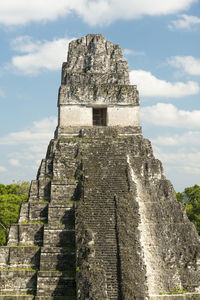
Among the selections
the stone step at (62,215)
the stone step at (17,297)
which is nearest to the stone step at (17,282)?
the stone step at (17,297)

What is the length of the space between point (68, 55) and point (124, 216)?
8.28 meters

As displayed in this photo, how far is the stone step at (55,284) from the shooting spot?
9523 mm

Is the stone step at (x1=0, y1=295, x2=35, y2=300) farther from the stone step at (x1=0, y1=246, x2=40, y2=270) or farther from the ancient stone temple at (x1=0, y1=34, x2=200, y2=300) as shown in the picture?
the stone step at (x1=0, y1=246, x2=40, y2=270)

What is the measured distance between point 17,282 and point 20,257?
2.24 feet

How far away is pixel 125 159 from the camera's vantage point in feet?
40.1

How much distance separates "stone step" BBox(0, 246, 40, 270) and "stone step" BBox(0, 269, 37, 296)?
21cm

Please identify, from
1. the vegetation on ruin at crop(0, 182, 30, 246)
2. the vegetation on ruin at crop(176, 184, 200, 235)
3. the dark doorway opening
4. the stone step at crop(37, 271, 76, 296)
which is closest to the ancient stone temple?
the stone step at crop(37, 271, 76, 296)

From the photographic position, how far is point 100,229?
396 inches

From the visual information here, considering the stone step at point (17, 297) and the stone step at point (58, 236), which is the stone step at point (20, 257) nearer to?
the stone step at point (58, 236)

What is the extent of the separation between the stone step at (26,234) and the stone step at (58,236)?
0.58m

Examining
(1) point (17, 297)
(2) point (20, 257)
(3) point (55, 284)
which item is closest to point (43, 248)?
(2) point (20, 257)

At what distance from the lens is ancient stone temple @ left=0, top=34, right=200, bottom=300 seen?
9.43 metres

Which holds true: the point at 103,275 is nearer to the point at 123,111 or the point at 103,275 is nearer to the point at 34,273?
the point at 34,273

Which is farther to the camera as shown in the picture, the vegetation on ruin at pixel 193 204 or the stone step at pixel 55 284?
the vegetation on ruin at pixel 193 204
